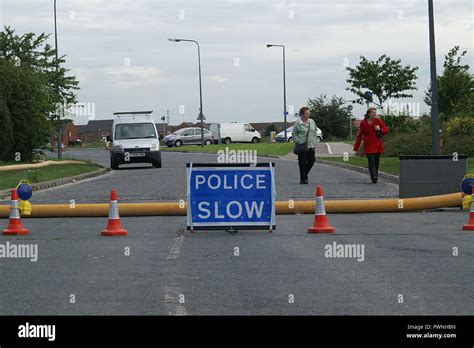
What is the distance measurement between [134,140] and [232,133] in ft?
140

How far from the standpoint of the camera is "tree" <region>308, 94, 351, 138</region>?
8038 centimetres

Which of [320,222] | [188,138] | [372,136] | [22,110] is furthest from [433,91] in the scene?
[188,138]

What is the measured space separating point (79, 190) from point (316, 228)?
10.6m

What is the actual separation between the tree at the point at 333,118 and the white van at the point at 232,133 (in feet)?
19.9

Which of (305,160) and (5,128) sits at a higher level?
(5,128)

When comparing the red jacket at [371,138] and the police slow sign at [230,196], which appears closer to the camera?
the police slow sign at [230,196]

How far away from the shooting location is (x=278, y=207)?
15719 mm

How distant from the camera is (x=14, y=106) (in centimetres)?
3903

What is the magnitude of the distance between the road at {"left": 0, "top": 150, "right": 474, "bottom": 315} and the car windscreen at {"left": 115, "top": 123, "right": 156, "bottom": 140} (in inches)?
813

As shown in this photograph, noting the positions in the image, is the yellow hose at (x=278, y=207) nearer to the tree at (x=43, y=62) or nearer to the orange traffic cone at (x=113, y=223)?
the orange traffic cone at (x=113, y=223)

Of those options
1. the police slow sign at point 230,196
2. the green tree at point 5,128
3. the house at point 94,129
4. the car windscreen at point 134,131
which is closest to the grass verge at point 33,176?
the car windscreen at point 134,131

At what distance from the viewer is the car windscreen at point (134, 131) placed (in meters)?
36.9

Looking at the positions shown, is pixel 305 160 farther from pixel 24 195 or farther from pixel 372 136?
pixel 24 195
